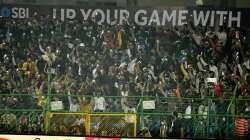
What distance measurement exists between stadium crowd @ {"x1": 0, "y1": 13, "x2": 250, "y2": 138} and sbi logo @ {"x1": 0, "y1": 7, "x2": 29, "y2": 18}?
5 cm

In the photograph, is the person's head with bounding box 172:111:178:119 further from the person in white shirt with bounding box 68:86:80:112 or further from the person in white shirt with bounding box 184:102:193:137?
the person in white shirt with bounding box 68:86:80:112

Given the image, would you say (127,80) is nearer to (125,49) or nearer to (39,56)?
(125,49)

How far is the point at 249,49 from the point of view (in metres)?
3.85

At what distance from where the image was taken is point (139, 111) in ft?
12.9

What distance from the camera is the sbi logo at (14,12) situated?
3918mm

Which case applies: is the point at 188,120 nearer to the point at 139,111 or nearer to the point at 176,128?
the point at 176,128

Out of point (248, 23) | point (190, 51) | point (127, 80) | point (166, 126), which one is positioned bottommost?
point (166, 126)

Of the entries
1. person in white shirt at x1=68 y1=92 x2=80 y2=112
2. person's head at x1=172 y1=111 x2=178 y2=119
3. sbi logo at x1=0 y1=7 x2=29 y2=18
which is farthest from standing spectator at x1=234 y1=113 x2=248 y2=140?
sbi logo at x1=0 y1=7 x2=29 y2=18

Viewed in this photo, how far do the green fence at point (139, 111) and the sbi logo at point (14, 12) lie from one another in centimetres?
70

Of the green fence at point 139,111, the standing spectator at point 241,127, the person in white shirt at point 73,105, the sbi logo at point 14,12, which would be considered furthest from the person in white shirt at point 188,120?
the sbi logo at point 14,12

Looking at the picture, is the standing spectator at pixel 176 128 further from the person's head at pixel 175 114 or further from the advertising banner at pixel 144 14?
the advertising banner at pixel 144 14

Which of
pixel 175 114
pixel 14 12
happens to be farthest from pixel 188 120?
pixel 14 12

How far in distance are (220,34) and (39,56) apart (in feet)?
5.26

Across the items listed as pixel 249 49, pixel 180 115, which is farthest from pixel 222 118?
pixel 249 49
